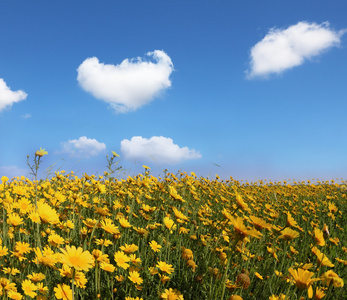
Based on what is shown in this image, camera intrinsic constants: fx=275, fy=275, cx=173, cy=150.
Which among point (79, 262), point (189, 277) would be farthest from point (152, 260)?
point (79, 262)

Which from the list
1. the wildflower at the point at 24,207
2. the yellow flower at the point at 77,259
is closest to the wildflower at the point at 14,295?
the yellow flower at the point at 77,259

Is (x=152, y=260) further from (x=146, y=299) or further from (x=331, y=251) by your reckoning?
(x=331, y=251)

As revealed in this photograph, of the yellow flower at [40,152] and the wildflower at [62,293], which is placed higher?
the yellow flower at [40,152]

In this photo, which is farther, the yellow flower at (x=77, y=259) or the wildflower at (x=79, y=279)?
the wildflower at (x=79, y=279)

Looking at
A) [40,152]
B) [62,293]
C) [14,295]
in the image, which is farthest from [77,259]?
[40,152]

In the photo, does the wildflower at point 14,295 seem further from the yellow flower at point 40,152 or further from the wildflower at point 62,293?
the yellow flower at point 40,152

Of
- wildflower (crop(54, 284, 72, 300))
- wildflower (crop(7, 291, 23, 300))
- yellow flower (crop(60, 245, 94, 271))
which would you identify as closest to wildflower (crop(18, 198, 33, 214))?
wildflower (crop(7, 291, 23, 300))

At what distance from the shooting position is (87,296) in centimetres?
230

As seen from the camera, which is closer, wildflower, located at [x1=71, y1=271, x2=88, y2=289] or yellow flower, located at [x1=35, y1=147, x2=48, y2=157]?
wildflower, located at [x1=71, y1=271, x2=88, y2=289]

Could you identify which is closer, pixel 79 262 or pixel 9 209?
pixel 79 262

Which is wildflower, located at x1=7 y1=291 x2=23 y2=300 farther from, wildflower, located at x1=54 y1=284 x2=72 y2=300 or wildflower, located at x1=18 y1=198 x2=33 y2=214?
wildflower, located at x1=18 y1=198 x2=33 y2=214

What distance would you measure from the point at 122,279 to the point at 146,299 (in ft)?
0.83

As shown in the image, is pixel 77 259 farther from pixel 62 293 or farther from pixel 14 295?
pixel 14 295

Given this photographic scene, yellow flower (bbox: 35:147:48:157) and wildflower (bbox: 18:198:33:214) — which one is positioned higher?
yellow flower (bbox: 35:147:48:157)
